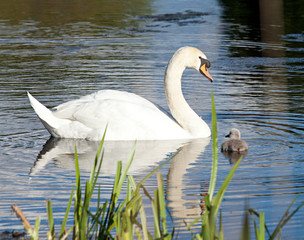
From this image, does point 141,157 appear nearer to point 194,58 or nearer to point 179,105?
point 179,105

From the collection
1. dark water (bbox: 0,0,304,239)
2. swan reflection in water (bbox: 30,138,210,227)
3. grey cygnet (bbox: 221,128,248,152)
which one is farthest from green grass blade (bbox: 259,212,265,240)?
grey cygnet (bbox: 221,128,248,152)

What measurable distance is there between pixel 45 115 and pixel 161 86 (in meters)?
3.35

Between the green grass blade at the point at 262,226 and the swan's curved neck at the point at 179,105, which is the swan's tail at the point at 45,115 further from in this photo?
the green grass blade at the point at 262,226

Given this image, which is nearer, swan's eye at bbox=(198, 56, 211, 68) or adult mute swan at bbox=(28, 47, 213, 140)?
adult mute swan at bbox=(28, 47, 213, 140)

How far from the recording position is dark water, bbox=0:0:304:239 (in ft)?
19.3

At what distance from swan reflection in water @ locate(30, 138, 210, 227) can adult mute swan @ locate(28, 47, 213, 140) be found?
4.0 inches

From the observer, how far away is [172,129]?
324 inches

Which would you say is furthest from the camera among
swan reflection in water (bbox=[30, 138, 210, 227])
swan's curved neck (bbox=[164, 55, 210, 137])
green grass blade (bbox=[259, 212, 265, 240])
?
swan's curved neck (bbox=[164, 55, 210, 137])

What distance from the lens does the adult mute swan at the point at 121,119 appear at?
8.08 m

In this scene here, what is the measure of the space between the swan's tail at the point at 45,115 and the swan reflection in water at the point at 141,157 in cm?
20

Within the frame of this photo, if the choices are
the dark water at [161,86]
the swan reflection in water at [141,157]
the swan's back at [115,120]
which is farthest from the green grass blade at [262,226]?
the swan's back at [115,120]

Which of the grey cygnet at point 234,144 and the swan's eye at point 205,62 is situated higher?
the swan's eye at point 205,62

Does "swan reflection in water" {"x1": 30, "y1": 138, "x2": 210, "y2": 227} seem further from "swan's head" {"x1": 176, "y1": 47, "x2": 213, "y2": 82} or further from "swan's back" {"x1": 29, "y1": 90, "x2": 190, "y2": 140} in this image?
"swan's head" {"x1": 176, "y1": 47, "x2": 213, "y2": 82}

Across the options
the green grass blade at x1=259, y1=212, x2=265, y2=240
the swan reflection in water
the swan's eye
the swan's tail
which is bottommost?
the swan reflection in water
